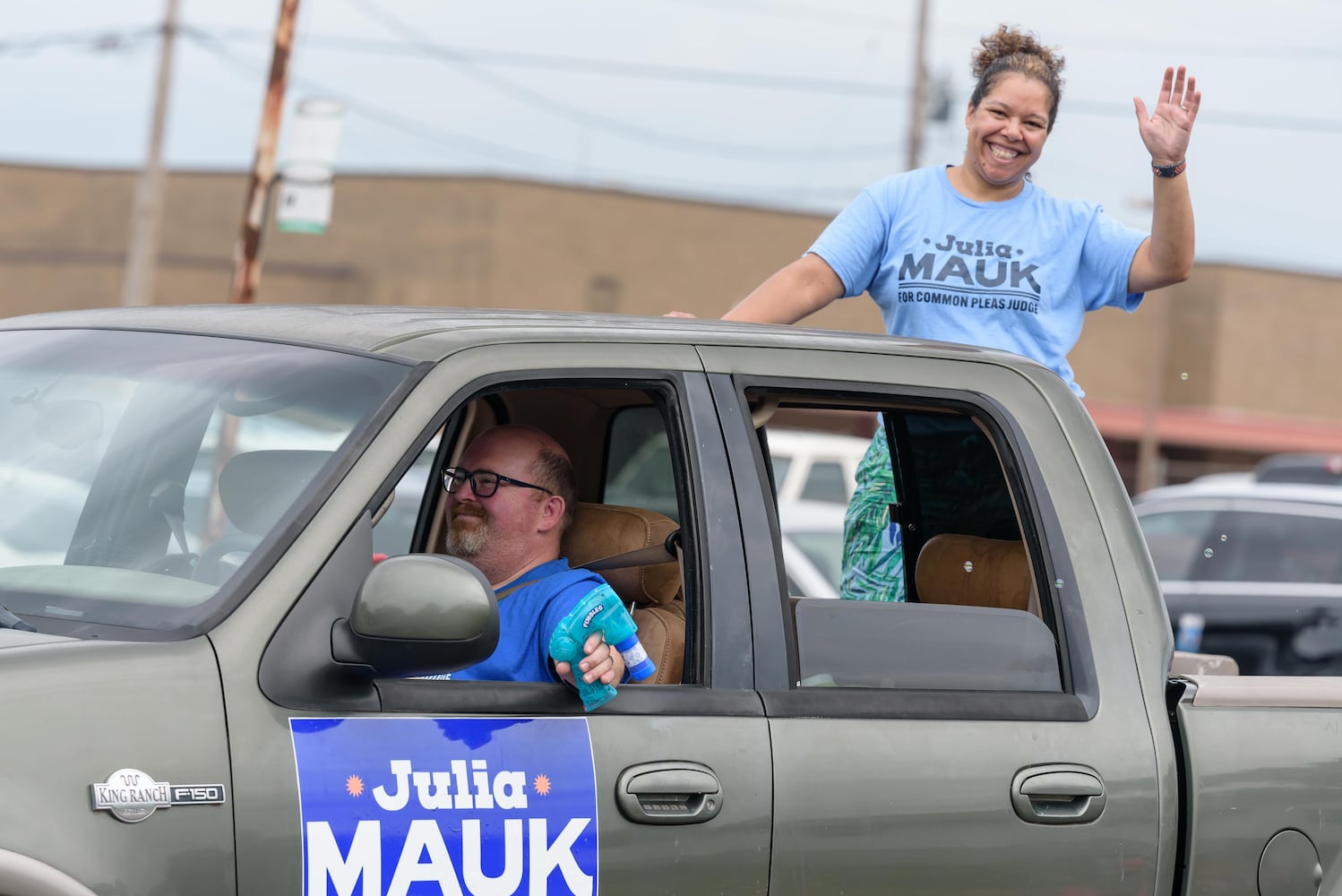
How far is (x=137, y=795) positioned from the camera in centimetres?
248

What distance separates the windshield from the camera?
2.77 metres

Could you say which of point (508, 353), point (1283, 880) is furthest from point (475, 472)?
point (1283, 880)

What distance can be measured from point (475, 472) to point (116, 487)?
0.74 metres

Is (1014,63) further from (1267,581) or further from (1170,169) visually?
(1267,581)

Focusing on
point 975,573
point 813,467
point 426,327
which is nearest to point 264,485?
point 426,327

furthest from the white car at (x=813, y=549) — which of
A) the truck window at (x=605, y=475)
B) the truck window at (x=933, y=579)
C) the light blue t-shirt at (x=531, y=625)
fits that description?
the light blue t-shirt at (x=531, y=625)

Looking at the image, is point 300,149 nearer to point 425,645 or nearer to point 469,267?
point 425,645

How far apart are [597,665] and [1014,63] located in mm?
2486

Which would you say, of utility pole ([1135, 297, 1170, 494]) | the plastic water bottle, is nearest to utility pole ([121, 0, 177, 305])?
the plastic water bottle

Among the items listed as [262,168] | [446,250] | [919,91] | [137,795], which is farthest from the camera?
[446,250]

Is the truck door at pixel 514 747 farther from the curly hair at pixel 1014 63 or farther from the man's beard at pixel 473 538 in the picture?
the curly hair at pixel 1014 63

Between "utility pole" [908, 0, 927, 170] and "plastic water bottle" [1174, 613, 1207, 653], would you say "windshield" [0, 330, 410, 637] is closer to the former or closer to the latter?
"plastic water bottle" [1174, 613, 1207, 653]

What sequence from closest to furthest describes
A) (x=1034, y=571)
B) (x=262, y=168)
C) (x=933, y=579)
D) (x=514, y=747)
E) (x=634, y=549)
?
(x=514, y=747), (x=1034, y=571), (x=634, y=549), (x=933, y=579), (x=262, y=168)

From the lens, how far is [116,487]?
2.99 m
